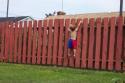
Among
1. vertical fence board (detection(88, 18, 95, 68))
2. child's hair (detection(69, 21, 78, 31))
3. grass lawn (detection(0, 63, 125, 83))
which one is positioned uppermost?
child's hair (detection(69, 21, 78, 31))

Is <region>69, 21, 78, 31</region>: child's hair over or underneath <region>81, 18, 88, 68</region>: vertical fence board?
over

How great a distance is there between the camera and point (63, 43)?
17.9 meters

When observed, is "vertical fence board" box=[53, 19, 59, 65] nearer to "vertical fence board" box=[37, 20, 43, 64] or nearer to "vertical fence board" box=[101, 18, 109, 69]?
"vertical fence board" box=[37, 20, 43, 64]

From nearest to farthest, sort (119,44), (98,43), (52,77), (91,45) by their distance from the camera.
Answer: (52,77) < (119,44) < (98,43) < (91,45)

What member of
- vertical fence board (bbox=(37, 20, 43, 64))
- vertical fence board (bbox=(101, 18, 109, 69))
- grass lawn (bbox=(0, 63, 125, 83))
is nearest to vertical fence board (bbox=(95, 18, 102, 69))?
vertical fence board (bbox=(101, 18, 109, 69))

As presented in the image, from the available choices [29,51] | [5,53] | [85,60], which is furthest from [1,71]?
[5,53]

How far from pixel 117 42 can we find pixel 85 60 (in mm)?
1582

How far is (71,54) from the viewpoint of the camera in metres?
17.3

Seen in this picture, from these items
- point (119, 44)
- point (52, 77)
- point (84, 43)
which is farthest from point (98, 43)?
point (52, 77)

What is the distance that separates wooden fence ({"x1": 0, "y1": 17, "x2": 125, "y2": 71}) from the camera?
52.2 feet

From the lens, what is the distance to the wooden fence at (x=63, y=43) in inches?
627

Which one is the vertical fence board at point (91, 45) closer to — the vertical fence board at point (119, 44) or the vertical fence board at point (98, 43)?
the vertical fence board at point (98, 43)

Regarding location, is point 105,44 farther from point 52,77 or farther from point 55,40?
point 52,77

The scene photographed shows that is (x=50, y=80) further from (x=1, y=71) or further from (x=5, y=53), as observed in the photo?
(x=5, y=53)
